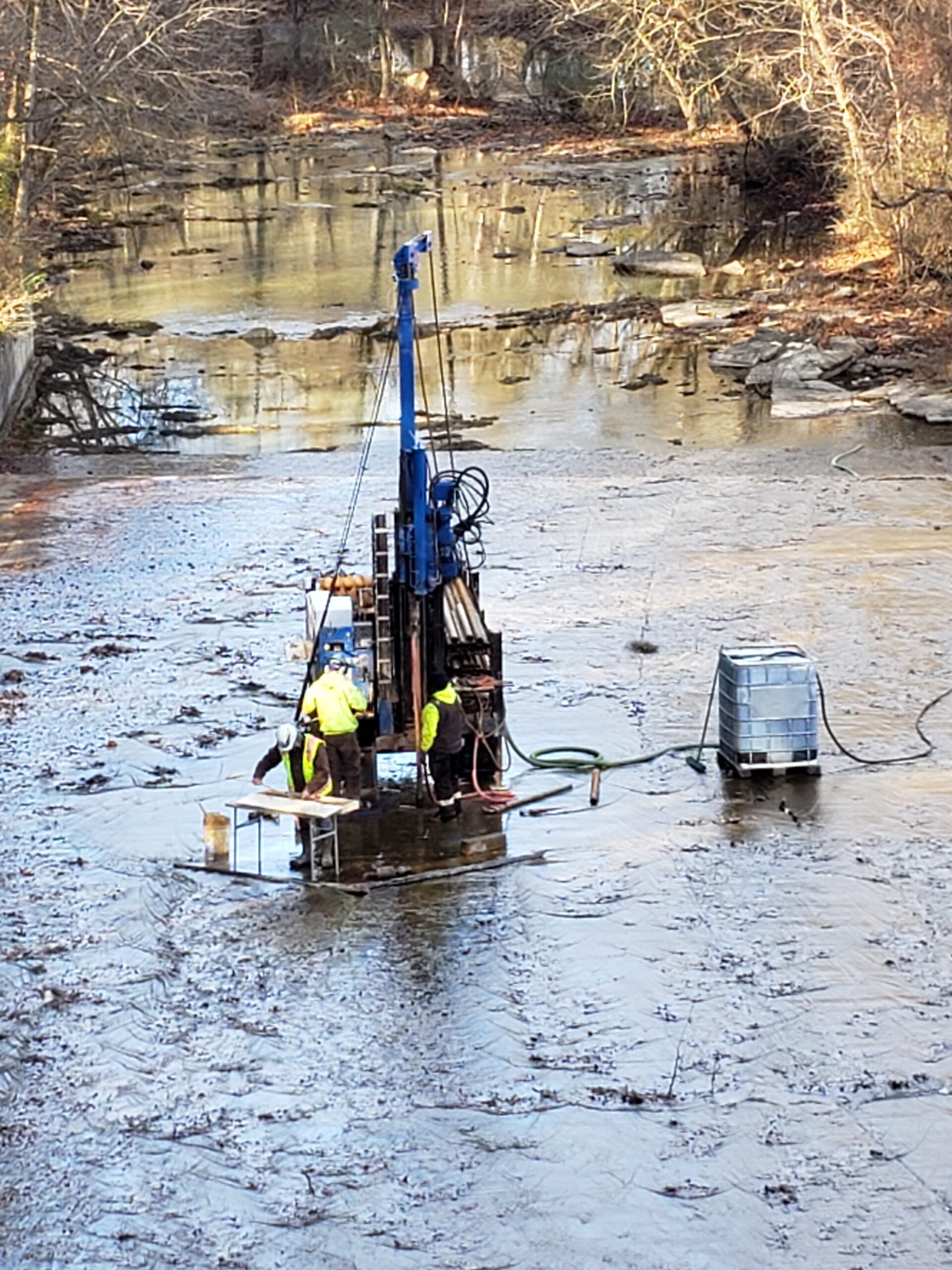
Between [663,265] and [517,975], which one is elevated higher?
[663,265]

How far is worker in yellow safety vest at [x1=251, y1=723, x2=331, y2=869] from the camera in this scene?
1302 cm

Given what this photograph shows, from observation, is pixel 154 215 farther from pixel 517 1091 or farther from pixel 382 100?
pixel 517 1091

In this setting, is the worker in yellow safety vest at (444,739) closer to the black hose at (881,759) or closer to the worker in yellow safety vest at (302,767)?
the worker in yellow safety vest at (302,767)

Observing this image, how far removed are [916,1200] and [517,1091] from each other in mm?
2244

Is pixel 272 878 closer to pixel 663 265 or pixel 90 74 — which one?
pixel 90 74

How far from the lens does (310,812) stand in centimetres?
1263

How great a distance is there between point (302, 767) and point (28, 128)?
882 inches

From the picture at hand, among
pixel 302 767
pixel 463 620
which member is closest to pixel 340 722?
pixel 302 767

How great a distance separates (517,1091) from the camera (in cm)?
1009

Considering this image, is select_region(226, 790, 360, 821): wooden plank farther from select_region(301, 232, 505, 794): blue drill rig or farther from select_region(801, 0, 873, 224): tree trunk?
select_region(801, 0, 873, 224): tree trunk

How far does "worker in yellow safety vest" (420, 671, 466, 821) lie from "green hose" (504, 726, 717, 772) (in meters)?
1.05

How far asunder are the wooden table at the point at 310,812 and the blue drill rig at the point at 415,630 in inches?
33.6

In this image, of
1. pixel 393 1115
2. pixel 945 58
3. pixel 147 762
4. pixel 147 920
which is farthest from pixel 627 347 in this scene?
pixel 393 1115

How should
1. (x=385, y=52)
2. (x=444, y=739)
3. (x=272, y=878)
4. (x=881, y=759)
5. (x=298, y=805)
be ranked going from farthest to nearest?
(x=385, y=52) → (x=881, y=759) → (x=444, y=739) → (x=272, y=878) → (x=298, y=805)
